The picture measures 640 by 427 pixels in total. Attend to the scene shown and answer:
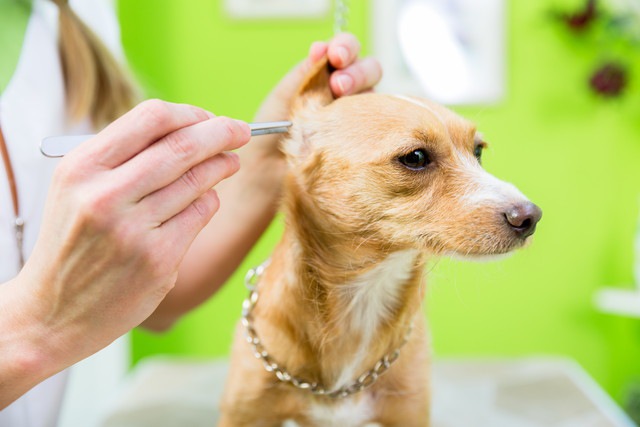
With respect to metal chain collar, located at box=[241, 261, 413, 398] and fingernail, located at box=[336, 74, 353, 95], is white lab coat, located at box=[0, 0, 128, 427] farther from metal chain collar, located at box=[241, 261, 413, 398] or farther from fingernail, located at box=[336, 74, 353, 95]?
fingernail, located at box=[336, 74, 353, 95]

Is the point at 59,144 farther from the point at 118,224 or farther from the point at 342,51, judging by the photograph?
the point at 342,51

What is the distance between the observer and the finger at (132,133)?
1.66 ft

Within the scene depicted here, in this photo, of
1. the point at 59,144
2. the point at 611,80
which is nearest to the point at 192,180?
the point at 59,144

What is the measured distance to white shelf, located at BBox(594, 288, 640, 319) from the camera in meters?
1.98

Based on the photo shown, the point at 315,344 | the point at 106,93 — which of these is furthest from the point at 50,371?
the point at 106,93

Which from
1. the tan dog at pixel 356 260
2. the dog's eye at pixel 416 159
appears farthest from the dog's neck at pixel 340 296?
the dog's eye at pixel 416 159

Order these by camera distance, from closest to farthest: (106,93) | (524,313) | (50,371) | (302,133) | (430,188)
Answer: (50,371), (430,188), (302,133), (106,93), (524,313)

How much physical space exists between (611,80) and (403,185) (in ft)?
5.83

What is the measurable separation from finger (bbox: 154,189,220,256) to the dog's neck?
0.76ft

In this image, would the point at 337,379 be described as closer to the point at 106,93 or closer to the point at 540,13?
the point at 106,93

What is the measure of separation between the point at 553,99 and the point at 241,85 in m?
1.18

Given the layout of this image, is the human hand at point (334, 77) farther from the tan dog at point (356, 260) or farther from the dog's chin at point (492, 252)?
the dog's chin at point (492, 252)

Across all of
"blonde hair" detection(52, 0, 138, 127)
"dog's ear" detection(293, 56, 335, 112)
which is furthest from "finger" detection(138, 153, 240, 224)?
"blonde hair" detection(52, 0, 138, 127)

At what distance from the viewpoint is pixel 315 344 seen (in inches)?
30.5
